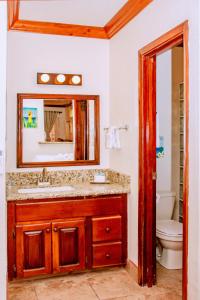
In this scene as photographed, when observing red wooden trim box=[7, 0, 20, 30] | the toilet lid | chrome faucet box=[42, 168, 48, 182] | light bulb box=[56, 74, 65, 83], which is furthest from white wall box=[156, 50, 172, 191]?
red wooden trim box=[7, 0, 20, 30]

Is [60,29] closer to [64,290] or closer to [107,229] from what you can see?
[107,229]

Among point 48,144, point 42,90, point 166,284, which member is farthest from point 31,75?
point 166,284

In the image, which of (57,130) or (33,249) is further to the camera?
(57,130)

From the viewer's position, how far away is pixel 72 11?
3113mm

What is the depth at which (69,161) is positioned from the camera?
362cm

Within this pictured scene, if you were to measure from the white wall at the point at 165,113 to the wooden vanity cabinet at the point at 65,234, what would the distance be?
0.81m

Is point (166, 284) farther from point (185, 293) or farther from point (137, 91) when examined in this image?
point (137, 91)

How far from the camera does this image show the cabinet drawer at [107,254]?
316 centimetres

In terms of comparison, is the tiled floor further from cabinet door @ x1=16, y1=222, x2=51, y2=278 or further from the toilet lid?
the toilet lid

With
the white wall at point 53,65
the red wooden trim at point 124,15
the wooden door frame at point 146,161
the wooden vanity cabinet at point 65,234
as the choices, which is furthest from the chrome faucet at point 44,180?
the red wooden trim at point 124,15

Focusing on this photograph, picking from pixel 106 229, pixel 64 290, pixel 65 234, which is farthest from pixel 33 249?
pixel 106 229

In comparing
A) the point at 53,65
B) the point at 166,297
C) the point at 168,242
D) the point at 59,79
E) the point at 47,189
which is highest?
the point at 53,65

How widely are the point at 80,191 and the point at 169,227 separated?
3.25ft

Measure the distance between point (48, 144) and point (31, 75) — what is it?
0.74 meters
